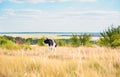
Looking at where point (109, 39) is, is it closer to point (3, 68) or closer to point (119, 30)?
point (119, 30)

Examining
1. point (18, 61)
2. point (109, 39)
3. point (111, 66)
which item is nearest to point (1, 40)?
point (109, 39)

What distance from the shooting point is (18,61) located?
8.34 m

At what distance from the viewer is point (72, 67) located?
7.36m

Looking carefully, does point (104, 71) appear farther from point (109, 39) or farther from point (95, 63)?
point (109, 39)

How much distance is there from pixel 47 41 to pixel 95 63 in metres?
14.7

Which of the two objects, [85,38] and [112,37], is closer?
[112,37]

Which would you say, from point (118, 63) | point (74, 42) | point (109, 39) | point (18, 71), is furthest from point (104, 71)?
point (74, 42)

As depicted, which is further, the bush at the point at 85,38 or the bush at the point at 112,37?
the bush at the point at 85,38

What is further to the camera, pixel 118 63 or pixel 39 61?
pixel 39 61

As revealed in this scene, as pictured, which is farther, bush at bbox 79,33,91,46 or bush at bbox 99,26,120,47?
bush at bbox 79,33,91,46

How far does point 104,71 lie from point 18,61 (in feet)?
8.42

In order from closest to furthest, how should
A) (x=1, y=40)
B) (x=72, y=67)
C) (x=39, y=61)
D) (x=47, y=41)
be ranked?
1. (x=72, y=67)
2. (x=39, y=61)
3. (x=47, y=41)
4. (x=1, y=40)

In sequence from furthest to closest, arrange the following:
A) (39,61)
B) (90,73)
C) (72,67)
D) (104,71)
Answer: (39,61) → (72,67) → (104,71) → (90,73)

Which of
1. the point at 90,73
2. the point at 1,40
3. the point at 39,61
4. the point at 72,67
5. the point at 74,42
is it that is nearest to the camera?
the point at 90,73
